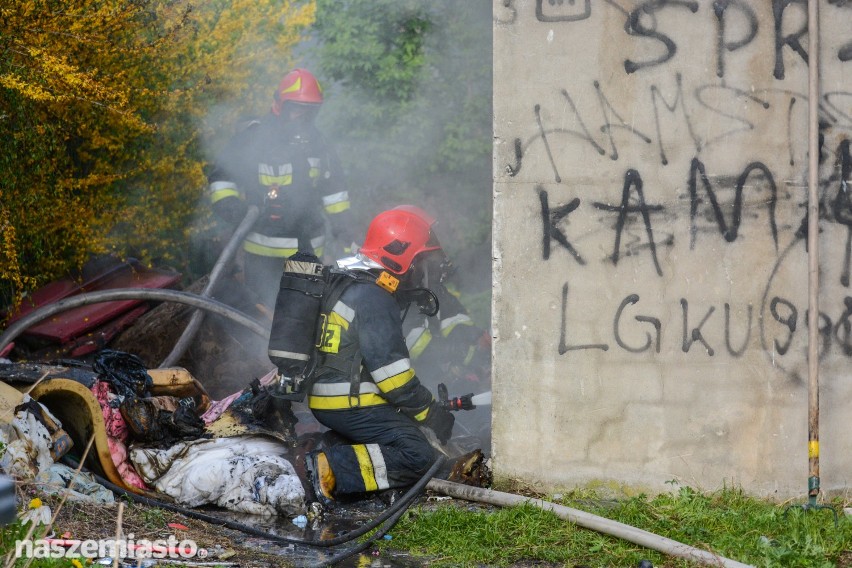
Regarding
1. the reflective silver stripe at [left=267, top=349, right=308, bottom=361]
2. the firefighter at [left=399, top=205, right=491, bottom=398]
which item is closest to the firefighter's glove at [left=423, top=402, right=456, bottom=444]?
the firefighter at [left=399, top=205, right=491, bottom=398]

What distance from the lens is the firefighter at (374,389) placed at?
547cm

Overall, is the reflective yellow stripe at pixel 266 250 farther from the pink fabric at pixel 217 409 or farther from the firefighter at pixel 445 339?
the pink fabric at pixel 217 409

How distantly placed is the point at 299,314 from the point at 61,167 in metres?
3.14

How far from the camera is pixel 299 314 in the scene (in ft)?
18.0

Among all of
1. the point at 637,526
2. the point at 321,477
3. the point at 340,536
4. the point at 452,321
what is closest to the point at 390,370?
the point at 321,477

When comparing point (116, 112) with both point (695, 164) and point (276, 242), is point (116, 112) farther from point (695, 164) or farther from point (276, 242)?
point (695, 164)

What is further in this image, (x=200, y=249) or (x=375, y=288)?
(x=200, y=249)

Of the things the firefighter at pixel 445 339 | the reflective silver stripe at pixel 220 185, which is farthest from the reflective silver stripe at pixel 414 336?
the reflective silver stripe at pixel 220 185

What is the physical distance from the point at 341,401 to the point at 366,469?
430mm

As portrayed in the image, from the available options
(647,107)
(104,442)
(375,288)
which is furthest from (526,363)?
(104,442)

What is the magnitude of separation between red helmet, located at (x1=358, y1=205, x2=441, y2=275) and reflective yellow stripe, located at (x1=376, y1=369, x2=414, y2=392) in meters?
0.67

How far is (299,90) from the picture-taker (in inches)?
314

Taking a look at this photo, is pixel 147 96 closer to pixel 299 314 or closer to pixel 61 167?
pixel 61 167

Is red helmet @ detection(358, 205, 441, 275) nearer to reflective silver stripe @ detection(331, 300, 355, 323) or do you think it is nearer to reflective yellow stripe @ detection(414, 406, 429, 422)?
reflective silver stripe @ detection(331, 300, 355, 323)
